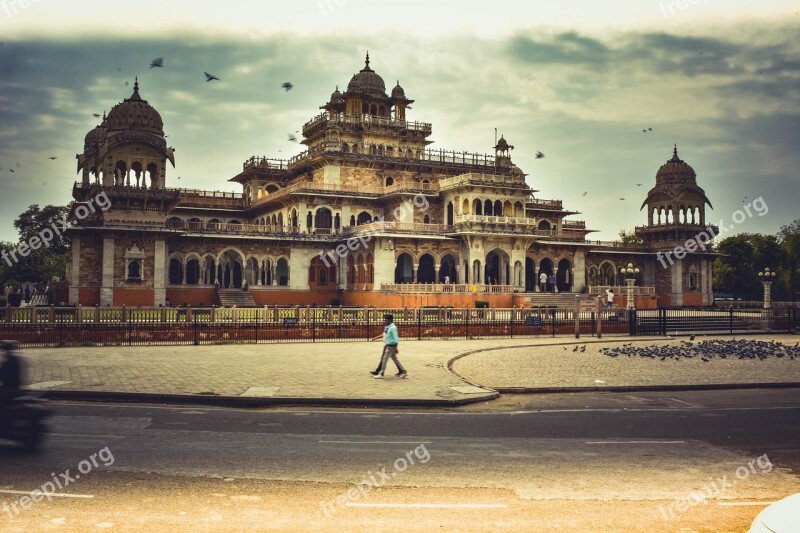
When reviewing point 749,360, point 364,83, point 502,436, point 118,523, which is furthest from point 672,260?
point 118,523

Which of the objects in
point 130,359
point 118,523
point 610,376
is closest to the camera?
point 118,523

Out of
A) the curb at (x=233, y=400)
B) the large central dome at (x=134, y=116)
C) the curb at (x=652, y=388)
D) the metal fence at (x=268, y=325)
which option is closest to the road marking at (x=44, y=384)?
the curb at (x=233, y=400)

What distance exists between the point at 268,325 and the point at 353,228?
2501 cm

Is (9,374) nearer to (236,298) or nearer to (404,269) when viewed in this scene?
(236,298)

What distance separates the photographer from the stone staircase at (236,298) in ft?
161

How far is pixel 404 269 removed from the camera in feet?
185

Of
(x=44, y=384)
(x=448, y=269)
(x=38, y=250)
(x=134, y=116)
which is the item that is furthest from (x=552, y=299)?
(x=38, y=250)

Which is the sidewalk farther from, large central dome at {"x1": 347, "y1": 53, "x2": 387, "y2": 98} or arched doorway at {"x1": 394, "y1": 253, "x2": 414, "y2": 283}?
large central dome at {"x1": 347, "y1": 53, "x2": 387, "y2": 98}

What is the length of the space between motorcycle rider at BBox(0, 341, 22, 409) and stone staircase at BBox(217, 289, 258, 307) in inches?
1469

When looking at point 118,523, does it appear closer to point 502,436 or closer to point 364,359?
point 502,436

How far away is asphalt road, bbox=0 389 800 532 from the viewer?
7426 millimetres

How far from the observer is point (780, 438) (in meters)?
11.6

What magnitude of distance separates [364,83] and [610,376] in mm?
48365

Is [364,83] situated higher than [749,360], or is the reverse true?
[364,83]
